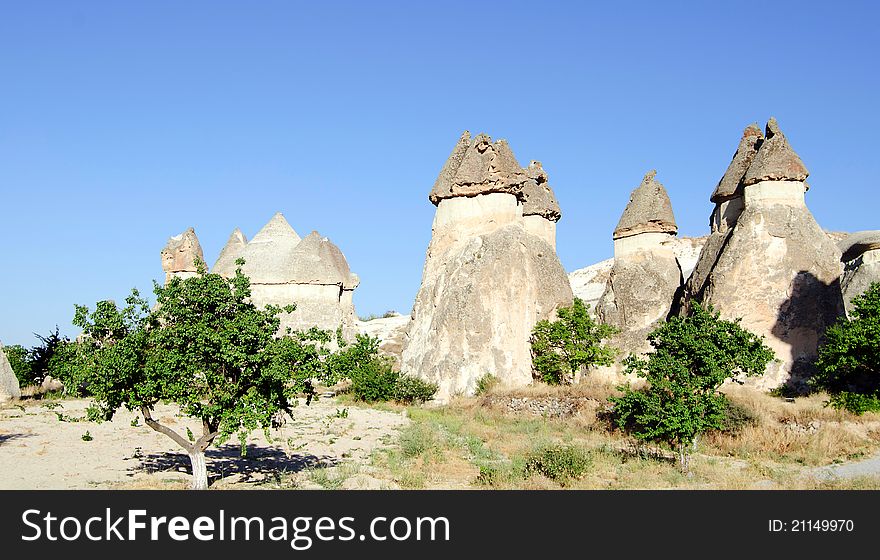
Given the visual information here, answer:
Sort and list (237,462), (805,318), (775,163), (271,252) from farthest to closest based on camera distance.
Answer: (271,252) → (775,163) → (805,318) → (237,462)

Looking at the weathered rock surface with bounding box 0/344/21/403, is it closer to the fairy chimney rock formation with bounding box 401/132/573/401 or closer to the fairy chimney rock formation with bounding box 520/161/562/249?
the fairy chimney rock formation with bounding box 401/132/573/401

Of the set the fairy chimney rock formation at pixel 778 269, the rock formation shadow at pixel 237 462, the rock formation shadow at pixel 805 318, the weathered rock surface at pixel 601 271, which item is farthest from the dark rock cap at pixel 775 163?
the weathered rock surface at pixel 601 271

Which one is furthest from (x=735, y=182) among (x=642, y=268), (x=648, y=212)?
(x=642, y=268)

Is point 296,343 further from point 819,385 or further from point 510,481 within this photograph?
point 819,385

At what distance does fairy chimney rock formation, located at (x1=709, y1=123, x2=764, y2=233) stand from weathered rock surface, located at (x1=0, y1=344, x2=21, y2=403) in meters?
19.0

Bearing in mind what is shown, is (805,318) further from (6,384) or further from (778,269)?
(6,384)

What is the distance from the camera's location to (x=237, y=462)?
10.5 m

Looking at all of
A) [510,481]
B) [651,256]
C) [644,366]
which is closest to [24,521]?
[510,481]

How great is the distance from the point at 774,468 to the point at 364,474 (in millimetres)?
5615

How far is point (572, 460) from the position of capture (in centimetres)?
945

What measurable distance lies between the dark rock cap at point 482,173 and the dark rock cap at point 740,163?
20.8 feet

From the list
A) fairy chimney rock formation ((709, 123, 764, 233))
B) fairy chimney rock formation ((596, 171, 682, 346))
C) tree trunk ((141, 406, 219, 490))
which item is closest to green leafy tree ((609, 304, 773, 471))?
tree trunk ((141, 406, 219, 490))

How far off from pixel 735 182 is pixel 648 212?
3.59m

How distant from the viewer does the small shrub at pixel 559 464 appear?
9.21 m
